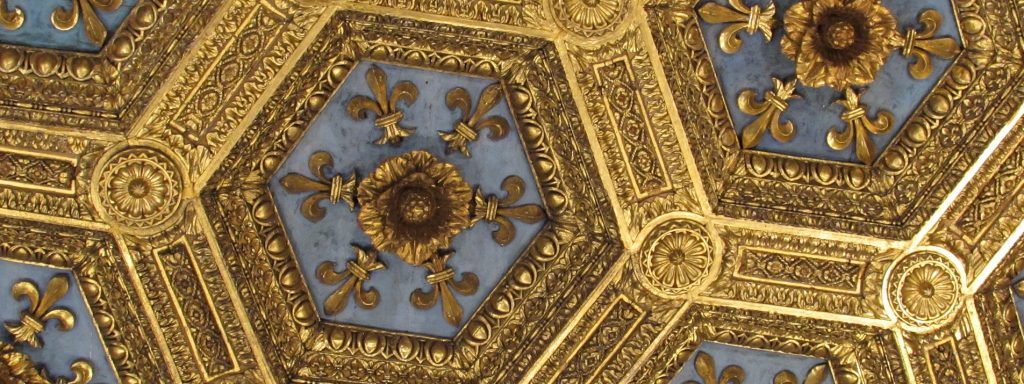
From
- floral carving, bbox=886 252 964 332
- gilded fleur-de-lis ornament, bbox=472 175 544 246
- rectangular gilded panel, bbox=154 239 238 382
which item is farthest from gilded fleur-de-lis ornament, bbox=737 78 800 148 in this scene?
rectangular gilded panel, bbox=154 239 238 382

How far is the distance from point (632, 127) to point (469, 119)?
865 mm

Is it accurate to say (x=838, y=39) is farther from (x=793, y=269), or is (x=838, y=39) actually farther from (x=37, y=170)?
(x=37, y=170)

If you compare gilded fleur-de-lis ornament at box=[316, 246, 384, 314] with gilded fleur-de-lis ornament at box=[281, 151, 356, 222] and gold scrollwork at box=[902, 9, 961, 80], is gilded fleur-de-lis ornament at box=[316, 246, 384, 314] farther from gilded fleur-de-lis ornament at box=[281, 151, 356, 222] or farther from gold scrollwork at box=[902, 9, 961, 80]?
gold scrollwork at box=[902, 9, 961, 80]

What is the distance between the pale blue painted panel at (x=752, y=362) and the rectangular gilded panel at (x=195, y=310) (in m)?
2.47

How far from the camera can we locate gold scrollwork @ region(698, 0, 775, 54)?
6852 millimetres

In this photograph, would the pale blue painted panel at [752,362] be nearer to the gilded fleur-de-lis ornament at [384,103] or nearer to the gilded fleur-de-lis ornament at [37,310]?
the gilded fleur-de-lis ornament at [384,103]

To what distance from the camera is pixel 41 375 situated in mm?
6879

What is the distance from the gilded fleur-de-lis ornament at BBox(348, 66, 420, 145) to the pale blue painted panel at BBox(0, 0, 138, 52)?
4.08ft

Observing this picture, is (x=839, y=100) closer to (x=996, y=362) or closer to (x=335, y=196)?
(x=996, y=362)

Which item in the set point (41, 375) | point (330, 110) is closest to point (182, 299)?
point (41, 375)

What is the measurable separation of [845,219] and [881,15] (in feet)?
3.64

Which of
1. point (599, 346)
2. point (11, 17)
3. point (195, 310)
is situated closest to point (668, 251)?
point (599, 346)

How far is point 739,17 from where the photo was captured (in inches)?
271

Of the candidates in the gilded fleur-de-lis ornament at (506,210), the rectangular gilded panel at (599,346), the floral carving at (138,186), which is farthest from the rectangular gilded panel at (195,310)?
the rectangular gilded panel at (599,346)
